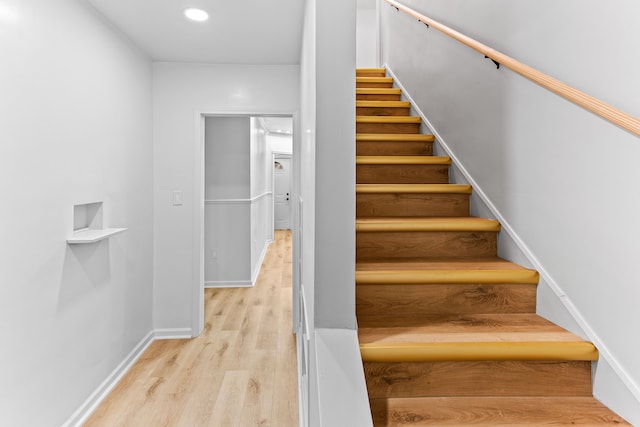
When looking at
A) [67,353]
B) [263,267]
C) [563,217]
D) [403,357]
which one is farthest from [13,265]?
[263,267]

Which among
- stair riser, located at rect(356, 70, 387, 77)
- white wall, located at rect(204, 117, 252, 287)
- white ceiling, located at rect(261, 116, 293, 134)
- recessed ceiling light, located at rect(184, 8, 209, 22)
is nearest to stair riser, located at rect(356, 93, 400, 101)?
stair riser, located at rect(356, 70, 387, 77)

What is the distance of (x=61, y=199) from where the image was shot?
6.15 ft

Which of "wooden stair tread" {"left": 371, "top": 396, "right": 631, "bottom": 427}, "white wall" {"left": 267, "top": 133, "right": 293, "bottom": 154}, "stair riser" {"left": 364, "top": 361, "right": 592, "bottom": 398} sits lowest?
"wooden stair tread" {"left": 371, "top": 396, "right": 631, "bottom": 427}

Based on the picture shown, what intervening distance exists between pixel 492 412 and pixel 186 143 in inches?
113

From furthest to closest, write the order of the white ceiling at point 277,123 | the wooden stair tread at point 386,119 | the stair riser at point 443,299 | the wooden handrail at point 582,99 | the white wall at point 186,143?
the white ceiling at point 277,123
the white wall at point 186,143
the wooden stair tread at point 386,119
the stair riser at point 443,299
the wooden handrail at point 582,99

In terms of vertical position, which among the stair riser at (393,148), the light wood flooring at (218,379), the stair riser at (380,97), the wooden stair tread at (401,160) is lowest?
the light wood flooring at (218,379)

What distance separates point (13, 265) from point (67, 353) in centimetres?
64

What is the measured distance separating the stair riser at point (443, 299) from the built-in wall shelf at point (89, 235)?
4.74 feet

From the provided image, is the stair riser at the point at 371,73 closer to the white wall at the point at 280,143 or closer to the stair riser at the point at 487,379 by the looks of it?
the stair riser at the point at 487,379

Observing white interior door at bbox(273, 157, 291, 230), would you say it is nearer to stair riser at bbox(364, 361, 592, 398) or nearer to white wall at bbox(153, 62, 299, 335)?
white wall at bbox(153, 62, 299, 335)

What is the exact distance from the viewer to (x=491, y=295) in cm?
143

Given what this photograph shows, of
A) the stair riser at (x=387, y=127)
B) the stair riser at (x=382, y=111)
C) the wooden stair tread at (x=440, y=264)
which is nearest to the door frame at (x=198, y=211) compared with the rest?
the stair riser at (x=382, y=111)

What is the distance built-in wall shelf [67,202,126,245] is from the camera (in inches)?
77.0

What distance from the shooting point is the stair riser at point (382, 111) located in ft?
9.69
